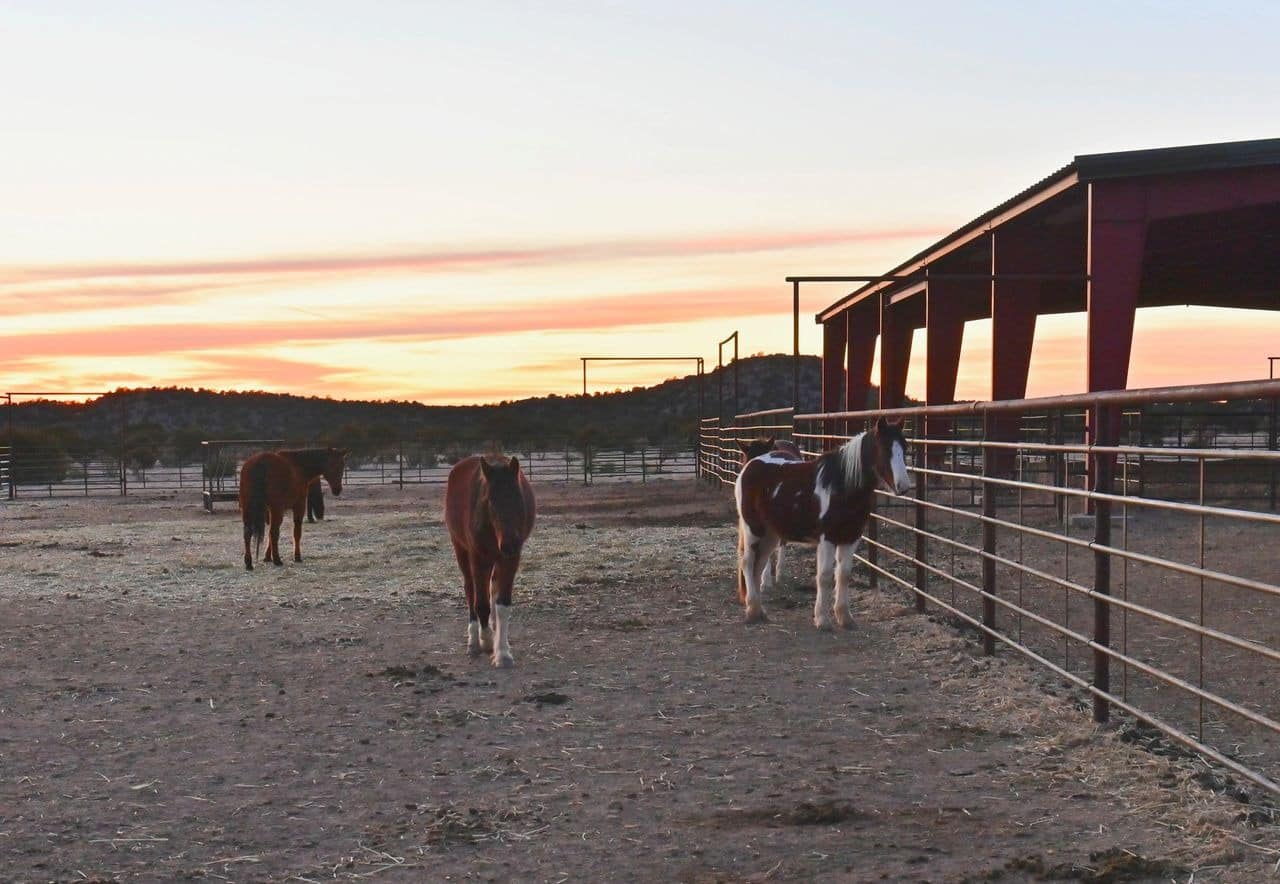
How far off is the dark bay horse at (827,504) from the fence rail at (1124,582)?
0.32 metres

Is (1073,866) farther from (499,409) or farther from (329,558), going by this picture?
(499,409)

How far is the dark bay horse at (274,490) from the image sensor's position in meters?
12.6

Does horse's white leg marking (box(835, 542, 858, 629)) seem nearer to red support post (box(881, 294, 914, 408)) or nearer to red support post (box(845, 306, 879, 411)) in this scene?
red support post (box(881, 294, 914, 408))

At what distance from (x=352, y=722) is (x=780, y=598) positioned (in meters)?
4.66

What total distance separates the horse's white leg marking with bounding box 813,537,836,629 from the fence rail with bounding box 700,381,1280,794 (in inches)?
24.4

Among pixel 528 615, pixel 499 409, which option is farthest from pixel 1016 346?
pixel 499 409

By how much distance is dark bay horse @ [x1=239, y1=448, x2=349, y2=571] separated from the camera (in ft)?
41.3

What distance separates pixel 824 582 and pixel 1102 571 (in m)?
2.96

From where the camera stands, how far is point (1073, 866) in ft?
12.1

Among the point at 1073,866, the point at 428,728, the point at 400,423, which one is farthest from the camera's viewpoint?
the point at 400,423

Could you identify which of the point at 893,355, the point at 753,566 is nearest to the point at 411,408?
the point at 893,355

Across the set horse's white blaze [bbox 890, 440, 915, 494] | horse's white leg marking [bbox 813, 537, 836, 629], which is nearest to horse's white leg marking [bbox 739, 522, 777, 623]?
horse's white leg marking [bbox 813, 537, 836, 629]

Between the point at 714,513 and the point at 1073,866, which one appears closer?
the point at 1073,866

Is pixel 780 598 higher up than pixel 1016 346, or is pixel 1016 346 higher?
pixel 1016 346
